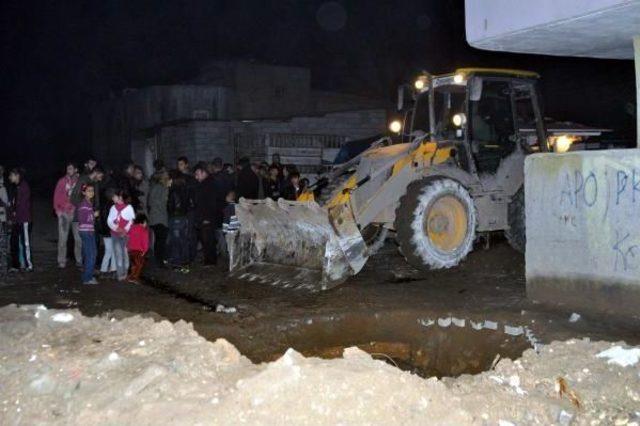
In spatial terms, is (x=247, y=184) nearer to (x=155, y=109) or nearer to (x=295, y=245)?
(x=295, y=245)

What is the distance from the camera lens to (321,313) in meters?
7.99

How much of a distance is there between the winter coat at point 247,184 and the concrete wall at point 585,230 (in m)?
5.75

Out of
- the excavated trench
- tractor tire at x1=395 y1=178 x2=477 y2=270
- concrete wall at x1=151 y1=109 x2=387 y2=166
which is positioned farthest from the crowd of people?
concrete wall at x1=151 y1=109 x2=387 y2=166

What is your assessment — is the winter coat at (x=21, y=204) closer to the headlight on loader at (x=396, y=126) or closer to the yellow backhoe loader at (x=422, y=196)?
the yellow backhoe loader at (x=422, y=196)

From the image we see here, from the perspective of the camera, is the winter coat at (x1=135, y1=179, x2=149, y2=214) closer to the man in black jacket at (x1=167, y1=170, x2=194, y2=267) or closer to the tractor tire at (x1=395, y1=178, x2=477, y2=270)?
the man in black jacket at (x1=167, y1=170, x2=194, y2=267)

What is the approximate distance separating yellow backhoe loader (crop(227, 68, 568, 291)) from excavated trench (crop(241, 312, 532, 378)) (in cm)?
156

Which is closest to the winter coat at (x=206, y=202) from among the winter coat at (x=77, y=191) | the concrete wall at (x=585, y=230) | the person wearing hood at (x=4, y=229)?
the winter coat at (x=77, y=191)

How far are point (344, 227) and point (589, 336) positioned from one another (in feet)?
11.7

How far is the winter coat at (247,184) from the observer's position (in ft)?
41.2

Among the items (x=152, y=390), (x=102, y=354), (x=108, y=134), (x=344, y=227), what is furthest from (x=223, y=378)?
(x=108, y=134)

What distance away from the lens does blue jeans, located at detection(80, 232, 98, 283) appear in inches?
386

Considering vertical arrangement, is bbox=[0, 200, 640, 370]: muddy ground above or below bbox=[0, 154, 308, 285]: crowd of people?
below

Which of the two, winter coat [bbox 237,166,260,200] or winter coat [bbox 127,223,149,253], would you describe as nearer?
winter coat [bbox 127,223,149,253]

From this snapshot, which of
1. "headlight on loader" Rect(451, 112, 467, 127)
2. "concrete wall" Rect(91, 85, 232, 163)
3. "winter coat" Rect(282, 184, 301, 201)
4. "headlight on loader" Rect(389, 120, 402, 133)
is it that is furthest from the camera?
"concrete wall" Rect(91, 85, 232, 163)
